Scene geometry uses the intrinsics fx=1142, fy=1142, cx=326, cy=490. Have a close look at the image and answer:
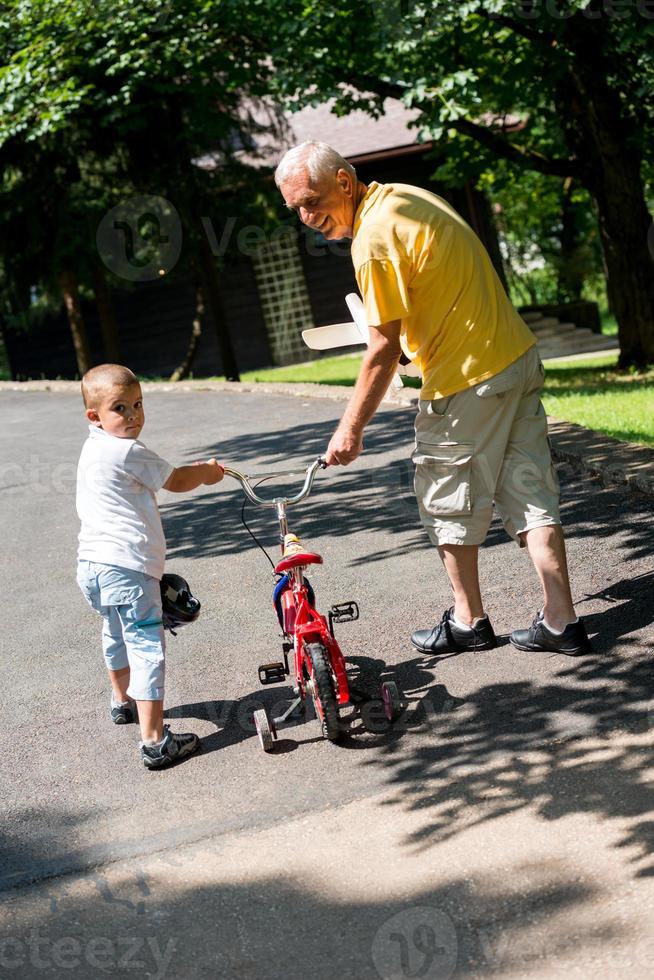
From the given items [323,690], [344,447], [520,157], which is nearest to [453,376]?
[344,447]

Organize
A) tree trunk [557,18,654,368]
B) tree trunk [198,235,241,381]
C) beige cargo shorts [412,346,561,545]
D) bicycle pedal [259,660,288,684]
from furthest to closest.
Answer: tree trunk [198,235,241,381] → tree trunk [557,18,654,368] → beige cargo shorts [412,346,561,545] → bicycle pedal [259,660,288,684]

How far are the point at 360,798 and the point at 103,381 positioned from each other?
185 centimetres

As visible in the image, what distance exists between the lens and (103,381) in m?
4.44

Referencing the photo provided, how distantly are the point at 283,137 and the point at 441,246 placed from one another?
17839mm

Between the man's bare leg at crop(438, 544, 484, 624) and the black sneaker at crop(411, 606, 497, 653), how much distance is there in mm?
42

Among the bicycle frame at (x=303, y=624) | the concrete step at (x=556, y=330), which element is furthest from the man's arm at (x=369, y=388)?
the concrete step at (x=556, y=330)

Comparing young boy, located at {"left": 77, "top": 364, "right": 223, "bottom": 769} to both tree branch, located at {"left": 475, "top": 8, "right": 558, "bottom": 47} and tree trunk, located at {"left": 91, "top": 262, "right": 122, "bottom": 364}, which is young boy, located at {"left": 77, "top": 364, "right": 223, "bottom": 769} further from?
tree trunk, located at {"left": 91, "top": 262, "right": 122, "bottom": 364}

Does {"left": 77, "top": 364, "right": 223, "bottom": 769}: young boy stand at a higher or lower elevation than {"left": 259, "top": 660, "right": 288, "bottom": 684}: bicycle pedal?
higher

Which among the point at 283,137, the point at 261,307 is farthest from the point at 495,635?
the point at 261,307

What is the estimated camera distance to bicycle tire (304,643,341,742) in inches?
166

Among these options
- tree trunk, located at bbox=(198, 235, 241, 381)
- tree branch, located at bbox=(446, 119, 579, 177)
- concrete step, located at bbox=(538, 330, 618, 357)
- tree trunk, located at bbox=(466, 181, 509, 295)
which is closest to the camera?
tree branch, located at bbox=(446, 119, 579, 177)

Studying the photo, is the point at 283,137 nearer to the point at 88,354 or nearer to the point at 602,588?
the point at 88,354

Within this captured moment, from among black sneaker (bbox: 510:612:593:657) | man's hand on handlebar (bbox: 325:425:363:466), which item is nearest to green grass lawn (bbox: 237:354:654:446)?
black sneaker (bbox: 510:612:593:657)

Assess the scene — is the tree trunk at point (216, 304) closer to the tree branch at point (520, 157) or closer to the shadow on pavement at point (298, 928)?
the tree branch at point (520, 157)
